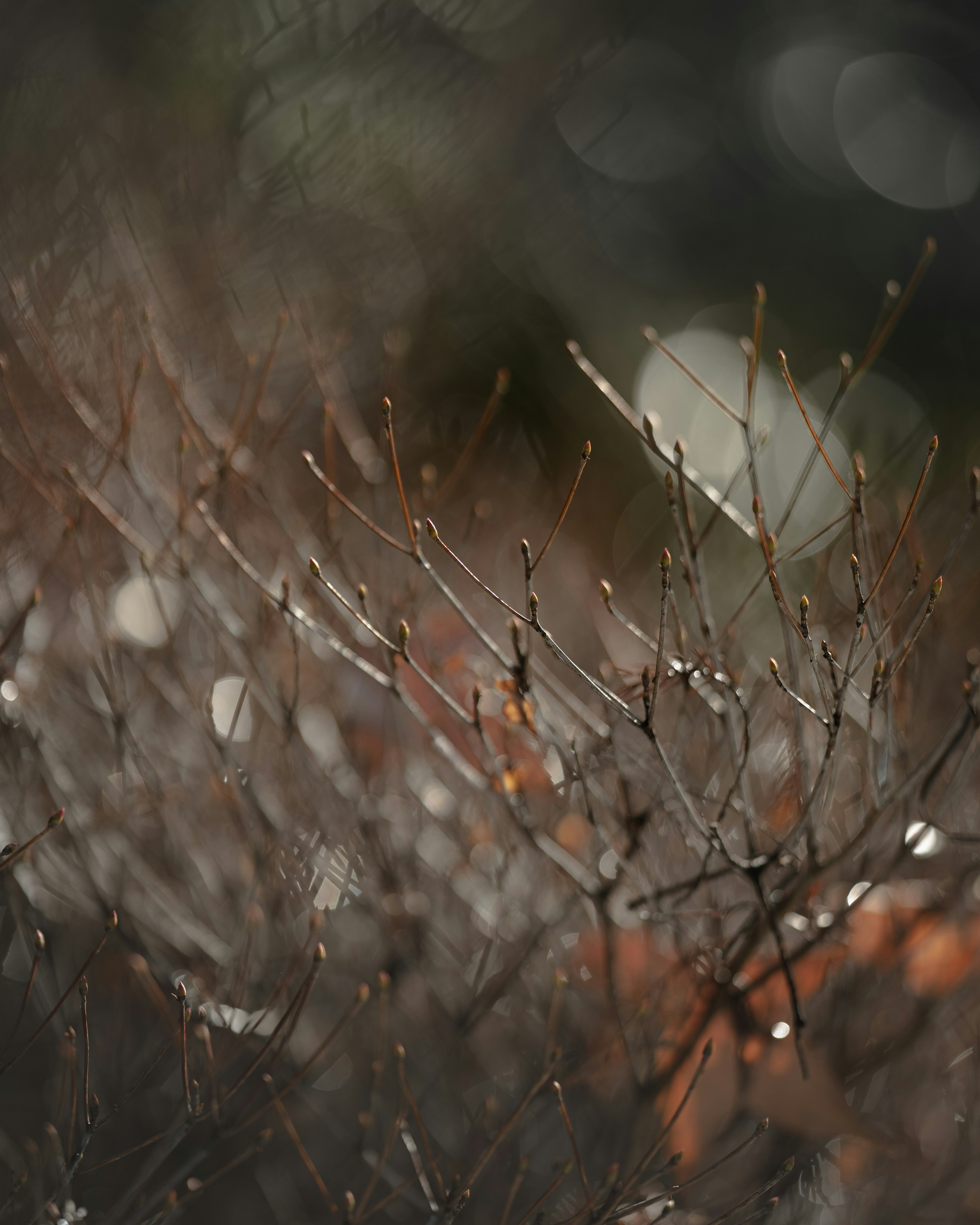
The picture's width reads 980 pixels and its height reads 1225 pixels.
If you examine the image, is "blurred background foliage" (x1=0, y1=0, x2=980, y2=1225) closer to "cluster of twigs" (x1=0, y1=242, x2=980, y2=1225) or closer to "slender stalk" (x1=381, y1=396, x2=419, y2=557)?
"cluster of twigs" (x1=0, y1=242, x2=980, y2=1225)

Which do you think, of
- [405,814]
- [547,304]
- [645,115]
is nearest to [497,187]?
[547,304]

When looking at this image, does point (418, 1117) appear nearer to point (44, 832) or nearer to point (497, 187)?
point (44, 832)

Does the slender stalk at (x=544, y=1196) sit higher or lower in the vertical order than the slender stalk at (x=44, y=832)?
lower

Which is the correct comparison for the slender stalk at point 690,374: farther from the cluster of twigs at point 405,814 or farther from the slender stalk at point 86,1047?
the slender stalk at point 86,1047

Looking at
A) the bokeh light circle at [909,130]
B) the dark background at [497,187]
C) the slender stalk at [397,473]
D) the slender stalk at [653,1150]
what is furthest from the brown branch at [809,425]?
the bokeh light circle at [909,130]

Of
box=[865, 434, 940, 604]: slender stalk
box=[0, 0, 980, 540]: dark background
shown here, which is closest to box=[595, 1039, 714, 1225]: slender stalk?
box=[865, 434, 940, 604]: slender stalk

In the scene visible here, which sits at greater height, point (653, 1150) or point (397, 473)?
point (397, 473)

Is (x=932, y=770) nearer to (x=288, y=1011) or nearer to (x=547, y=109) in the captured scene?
(x=288, y=1011)

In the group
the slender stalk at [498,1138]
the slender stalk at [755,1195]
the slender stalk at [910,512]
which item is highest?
the slender stalk at [910,512]

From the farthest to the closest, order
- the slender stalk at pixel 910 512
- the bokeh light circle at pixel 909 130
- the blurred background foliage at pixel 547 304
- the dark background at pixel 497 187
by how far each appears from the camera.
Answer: the bokeh light circle at pixel 909 130 < the dark background at pixel 497 187 < the blurred background foliage at pixel 547 304 < the slender stalk at pixel 910 512
